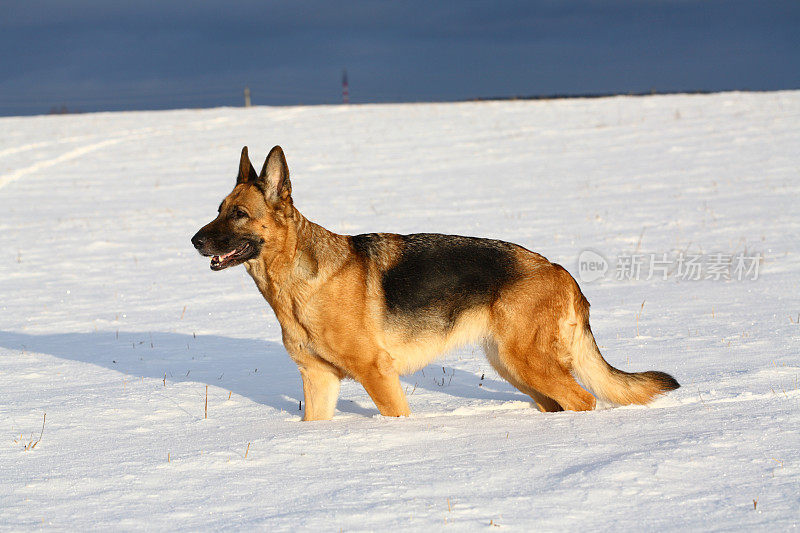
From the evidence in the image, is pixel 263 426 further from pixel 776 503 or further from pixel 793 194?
pixel 793 194

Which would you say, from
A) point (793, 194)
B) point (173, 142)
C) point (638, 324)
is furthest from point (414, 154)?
point (638, 324)

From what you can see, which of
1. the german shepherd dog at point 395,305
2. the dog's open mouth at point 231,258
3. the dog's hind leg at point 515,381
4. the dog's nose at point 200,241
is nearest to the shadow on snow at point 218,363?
the dog's hind leg at point 515,381

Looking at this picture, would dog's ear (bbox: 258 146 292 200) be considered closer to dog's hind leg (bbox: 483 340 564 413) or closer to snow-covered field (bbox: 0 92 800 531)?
snow-covered field (bbox: 0 92 800 531)

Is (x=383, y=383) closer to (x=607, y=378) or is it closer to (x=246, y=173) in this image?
(x=607, y=378)

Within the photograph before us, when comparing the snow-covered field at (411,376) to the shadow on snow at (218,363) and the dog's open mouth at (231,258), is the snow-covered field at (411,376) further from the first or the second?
the dog's open mouth at (231,258)

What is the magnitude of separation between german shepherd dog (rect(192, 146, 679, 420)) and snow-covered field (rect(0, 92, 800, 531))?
1.04 ft

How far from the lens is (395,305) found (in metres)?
5.39

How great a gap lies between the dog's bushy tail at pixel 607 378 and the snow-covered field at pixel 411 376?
0.16m

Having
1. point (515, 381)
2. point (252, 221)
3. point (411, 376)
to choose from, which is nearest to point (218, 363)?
point (411, 376)

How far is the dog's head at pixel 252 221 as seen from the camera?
5.23 meters

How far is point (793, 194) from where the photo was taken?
1611 cm

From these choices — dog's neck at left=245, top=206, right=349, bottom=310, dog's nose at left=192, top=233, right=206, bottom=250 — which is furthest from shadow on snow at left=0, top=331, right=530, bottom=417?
dog's nose at left=192, top=233, right=206, bottom=250

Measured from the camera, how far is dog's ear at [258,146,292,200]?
17.4ft

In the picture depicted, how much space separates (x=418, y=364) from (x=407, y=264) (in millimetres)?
670
